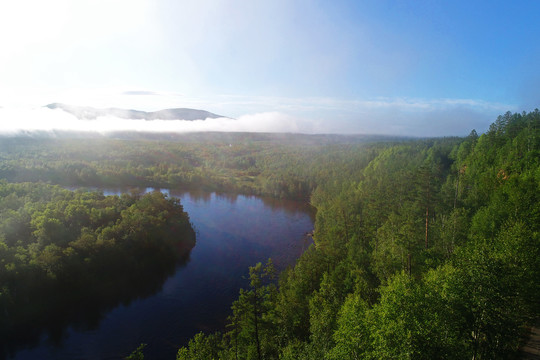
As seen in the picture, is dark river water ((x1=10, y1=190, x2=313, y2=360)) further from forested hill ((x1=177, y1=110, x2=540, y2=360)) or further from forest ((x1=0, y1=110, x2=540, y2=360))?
forest ((x1=0, y1=110, x2=540, y2=360))

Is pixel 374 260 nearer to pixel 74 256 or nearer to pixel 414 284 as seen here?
pixel 414 284

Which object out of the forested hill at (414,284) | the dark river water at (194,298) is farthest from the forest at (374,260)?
the dark river water at (194,298)

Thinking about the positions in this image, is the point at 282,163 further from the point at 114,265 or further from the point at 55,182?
the point at 114,265

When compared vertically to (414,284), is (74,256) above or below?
below

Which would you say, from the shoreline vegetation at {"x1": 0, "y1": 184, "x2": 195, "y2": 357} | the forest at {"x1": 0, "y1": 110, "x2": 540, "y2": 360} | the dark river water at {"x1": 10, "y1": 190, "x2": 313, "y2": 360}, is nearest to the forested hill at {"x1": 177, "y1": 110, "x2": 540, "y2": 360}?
the forest at {"x1": 0, "y1": 110, "x2": 540, "y2": 360}

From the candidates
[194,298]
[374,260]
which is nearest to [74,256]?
[194,298]

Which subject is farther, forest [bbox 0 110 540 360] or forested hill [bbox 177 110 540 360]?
forest [bbox 0 110 540 360]

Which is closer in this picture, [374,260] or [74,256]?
[374,260]
